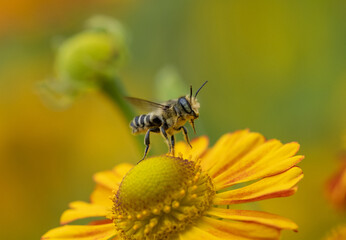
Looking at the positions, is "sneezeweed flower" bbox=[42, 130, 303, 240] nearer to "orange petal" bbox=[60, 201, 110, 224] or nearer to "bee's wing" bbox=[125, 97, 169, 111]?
"orange petal" bbox=[60, 201, 110, 224]

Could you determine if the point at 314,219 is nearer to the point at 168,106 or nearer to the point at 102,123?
the point at 168,106

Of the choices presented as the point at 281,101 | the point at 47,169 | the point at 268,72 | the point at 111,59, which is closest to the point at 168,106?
the point at 111,59

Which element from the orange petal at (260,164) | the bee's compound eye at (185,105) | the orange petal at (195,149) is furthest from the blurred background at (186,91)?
the orange petal at (260,164)

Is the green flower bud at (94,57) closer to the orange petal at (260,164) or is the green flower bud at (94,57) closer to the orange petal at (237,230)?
the orange petal at (260,164)

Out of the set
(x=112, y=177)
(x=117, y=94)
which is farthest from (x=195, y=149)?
(x=117, y=94)

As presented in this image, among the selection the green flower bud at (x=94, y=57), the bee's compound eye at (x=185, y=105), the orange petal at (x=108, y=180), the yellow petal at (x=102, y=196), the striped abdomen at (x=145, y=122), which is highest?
the green flower bud at (x=94, y=57)

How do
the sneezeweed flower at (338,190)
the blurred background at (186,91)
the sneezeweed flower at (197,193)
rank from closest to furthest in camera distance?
the sneezeweed flower at (197,193) < the sneezeweed flower at (338,190) < the blurred background at (186,91)
